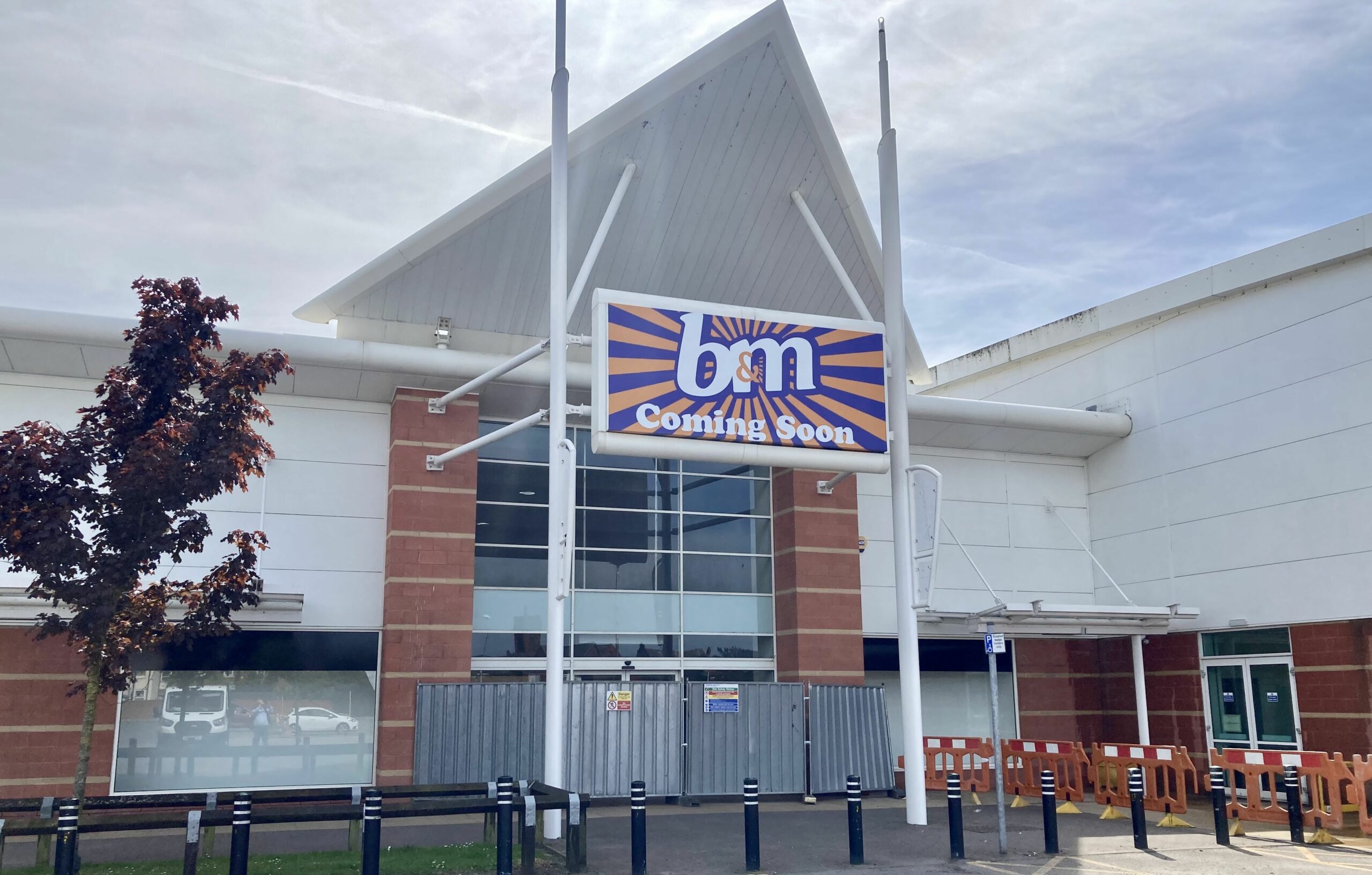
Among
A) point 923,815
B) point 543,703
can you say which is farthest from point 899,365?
point 543,703

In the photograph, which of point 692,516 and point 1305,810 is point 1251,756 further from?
point 692,516

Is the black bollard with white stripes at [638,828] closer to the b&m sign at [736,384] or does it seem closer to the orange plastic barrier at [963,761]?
the b&m sign at [736,384]

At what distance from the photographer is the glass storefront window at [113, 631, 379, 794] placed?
56.3 feet

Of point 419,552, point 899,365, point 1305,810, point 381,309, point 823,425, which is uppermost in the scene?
point 381,309

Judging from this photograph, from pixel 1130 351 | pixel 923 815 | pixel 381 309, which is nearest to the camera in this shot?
pixel 923 815

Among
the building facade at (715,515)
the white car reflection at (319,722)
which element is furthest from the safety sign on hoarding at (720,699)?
the white car reflection at (319,722)

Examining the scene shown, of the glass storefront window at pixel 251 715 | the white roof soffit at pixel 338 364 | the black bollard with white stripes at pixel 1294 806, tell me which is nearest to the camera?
the black bollard with white stripes at pixel 1294 806

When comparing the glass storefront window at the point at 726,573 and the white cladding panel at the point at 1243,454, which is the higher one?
the white cladding panel at the point at 1243,454

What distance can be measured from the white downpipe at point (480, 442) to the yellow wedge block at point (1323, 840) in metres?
11.9

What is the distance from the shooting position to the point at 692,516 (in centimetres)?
2119

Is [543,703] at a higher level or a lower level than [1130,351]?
lower

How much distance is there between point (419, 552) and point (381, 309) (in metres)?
4.23

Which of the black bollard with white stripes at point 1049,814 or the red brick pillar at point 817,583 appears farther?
the red brick pillar at point 817,583

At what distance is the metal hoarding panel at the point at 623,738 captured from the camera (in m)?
17.7
